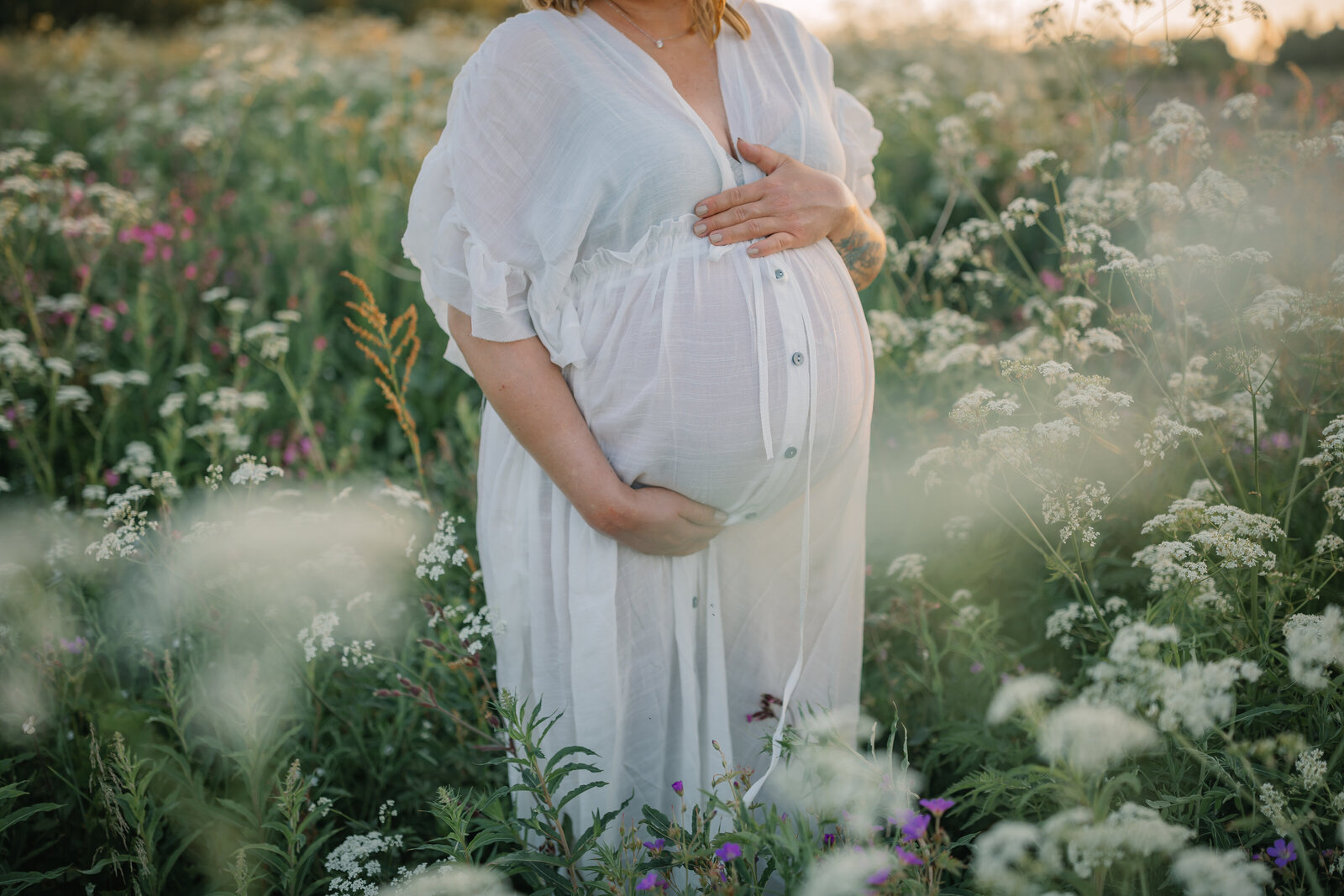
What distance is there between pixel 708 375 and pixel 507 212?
0.46 meters

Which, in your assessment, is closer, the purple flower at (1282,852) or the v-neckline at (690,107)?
the purple flower at (1282,852)

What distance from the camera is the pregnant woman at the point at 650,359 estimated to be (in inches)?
60.0

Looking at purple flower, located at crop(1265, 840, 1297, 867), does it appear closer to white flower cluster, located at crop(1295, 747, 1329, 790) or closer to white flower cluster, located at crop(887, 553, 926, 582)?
white flower cluster, located at crop(1295, 747, 1329, 790)

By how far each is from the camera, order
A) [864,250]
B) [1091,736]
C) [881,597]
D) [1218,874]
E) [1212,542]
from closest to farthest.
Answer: [1218,874] < [1091,736] < [1212,542] < [864,250] < [881,597]

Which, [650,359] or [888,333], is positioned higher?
[650,359]

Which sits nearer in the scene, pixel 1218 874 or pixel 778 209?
pixel 1218 874

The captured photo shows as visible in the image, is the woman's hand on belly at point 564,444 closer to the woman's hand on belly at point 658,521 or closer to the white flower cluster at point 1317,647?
the woman's hand on belly at point 658,521

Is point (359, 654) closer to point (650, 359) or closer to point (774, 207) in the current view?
point (650, 359)

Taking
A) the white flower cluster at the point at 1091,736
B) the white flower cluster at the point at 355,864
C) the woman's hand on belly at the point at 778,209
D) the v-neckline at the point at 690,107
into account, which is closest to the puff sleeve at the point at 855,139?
the woman's hand on belly at the point at 778,209

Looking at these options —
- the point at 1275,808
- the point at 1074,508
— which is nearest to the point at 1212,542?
the point at 1074,508

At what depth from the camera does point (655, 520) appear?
5.07 feet

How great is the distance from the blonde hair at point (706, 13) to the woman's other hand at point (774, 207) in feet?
0.89

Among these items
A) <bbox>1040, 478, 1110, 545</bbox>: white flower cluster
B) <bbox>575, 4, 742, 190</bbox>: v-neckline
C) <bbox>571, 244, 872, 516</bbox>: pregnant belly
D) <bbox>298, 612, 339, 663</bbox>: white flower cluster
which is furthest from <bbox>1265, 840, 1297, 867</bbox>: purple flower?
<bbox>298, 612, 339, 663</bbox>: white flower cluster

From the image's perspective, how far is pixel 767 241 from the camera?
156cm
